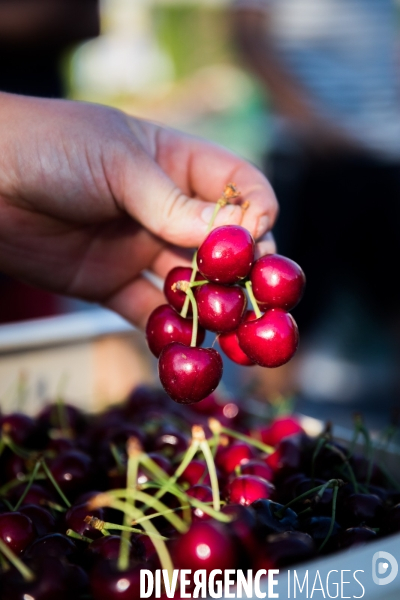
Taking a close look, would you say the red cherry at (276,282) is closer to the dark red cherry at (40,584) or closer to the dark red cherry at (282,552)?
the dark red cherry at (282,552)

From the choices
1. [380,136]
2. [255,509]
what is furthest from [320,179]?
[255,509]

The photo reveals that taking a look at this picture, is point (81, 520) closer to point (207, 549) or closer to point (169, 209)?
point (207, 549)

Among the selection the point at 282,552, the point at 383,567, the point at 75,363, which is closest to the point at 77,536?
the point at 282,552

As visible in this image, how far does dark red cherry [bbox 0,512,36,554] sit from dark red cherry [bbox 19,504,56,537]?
0.14 ft

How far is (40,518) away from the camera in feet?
3.31

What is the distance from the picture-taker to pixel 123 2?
369 inches

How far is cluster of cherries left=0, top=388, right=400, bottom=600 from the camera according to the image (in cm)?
76

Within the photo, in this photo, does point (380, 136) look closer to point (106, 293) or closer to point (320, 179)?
point (320, 179)

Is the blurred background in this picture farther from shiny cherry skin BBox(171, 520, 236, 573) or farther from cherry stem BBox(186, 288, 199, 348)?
shiny cherry skin BBox(171, 520, 236, 573)

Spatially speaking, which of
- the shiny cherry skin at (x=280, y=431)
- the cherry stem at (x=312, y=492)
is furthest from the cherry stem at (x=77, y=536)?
the shiny cherry skin at (x=280, y=431)

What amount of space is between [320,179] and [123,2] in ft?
21.8

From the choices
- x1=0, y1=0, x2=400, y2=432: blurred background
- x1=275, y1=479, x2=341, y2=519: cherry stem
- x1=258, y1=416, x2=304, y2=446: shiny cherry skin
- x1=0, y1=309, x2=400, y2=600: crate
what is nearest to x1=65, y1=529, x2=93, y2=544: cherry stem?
x1=275, y1=479, x2=341, y2=519: cherry stem

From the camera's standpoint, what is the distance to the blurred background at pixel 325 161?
2.93 metres

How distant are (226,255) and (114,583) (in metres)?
0.42
